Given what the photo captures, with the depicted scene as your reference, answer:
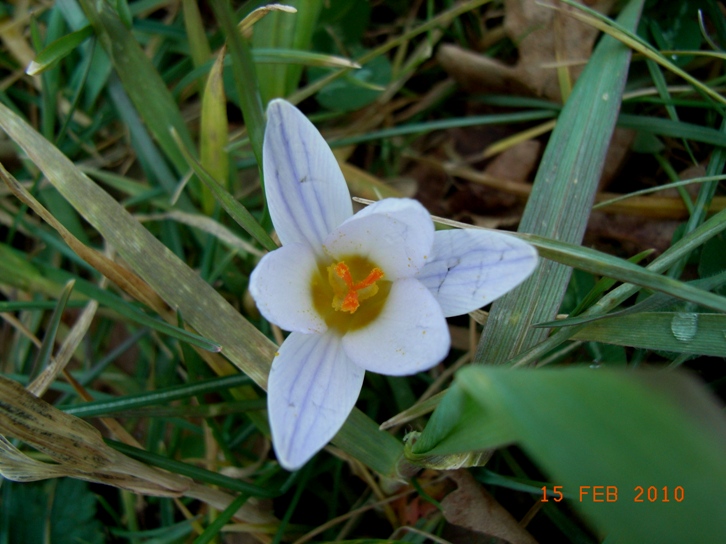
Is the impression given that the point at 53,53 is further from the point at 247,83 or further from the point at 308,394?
the point at 308,394

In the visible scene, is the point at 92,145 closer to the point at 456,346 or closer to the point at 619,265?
the point at 456,346

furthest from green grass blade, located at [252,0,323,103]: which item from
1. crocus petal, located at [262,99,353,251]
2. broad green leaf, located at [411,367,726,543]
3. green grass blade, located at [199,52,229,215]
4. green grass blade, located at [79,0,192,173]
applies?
broad green leaf, located at [411,367,726,543]

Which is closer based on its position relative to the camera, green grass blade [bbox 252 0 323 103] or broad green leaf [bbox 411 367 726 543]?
broad green leaf [bbox 411 367 726 543]

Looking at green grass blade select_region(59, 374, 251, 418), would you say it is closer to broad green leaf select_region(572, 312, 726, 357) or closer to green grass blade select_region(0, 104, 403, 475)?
green grass blade select_region(0, 104, 403, 475)

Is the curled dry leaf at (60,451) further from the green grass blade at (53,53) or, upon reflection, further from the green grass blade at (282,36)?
the green grass blade at (282,36)

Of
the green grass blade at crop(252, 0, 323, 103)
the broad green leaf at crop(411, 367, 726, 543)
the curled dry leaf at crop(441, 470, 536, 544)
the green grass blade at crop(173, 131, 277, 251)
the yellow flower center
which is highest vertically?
the green grass blade at crop(252, 0, 323, 103)

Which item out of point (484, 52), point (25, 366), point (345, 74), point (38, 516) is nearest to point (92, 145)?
point (25, 366)

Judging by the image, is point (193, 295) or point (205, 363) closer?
point (193, 295)
